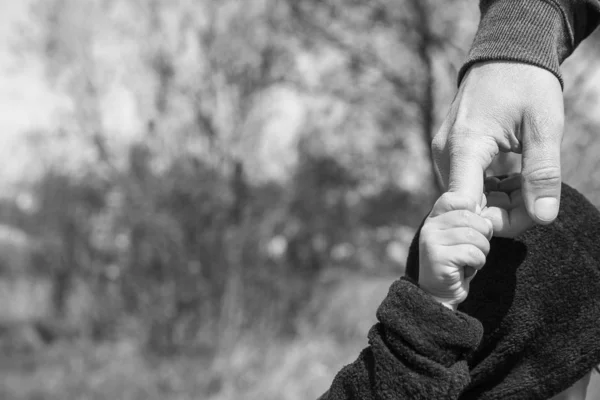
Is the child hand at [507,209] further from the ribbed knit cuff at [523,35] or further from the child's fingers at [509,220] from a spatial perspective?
the ribbed knit cuff at [523,35]

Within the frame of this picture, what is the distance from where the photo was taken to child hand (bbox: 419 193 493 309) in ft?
2.38

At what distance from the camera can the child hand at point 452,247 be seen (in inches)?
28.6

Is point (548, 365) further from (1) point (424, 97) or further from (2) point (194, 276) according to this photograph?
(2) point (194, 276)

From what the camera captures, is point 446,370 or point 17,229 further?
point 17,229

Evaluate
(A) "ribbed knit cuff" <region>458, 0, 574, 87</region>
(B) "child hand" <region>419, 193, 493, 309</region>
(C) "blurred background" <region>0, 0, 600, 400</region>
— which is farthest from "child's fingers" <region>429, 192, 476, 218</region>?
(C) "blurred background" <region>0, 0, 600, 400</region>

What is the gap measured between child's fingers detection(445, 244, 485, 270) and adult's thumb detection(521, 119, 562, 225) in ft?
0.39

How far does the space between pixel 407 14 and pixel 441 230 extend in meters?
A: 4.85

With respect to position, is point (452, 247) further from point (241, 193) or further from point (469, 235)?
A: point (241, 193)

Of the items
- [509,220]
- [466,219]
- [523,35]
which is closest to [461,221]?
[466,219]

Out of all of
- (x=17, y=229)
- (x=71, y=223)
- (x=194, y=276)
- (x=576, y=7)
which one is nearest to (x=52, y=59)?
(x=71, y=223)

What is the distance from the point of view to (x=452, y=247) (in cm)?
73

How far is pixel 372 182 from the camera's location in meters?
6.29

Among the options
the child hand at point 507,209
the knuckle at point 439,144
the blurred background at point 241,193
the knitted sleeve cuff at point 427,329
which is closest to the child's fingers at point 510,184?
the child hand at point 507,209

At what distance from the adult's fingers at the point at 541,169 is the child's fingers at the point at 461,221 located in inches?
3.6
